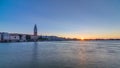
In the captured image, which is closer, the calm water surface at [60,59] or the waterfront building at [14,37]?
the calm water surface at [60,59]

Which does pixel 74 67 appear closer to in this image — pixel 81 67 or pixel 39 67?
pixel 81 67

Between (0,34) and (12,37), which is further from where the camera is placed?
(12,37)

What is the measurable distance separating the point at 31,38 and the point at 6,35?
35.8 m

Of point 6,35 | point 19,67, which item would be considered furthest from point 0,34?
point 19,67

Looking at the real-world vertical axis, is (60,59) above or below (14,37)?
below

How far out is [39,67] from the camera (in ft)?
55.5

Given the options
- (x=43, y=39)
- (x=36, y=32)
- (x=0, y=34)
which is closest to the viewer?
(x=0, y=34)

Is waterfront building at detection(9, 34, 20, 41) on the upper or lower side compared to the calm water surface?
upper

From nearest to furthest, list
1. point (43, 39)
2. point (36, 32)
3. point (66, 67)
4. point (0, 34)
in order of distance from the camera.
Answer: point (66, 67)
point (0, 34)
point (36, 32)
point (43, 39)

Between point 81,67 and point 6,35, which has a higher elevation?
point 6,35

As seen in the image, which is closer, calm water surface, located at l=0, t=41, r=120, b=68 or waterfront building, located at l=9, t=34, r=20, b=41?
calm water surface, located at l=0, t=41, r=120, b=68

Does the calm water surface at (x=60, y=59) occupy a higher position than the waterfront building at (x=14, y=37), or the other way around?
the waterfront building at (x=14, y=37)

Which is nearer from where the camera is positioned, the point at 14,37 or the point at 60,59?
the point at 60,59

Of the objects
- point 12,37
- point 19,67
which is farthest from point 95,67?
point 12,37
